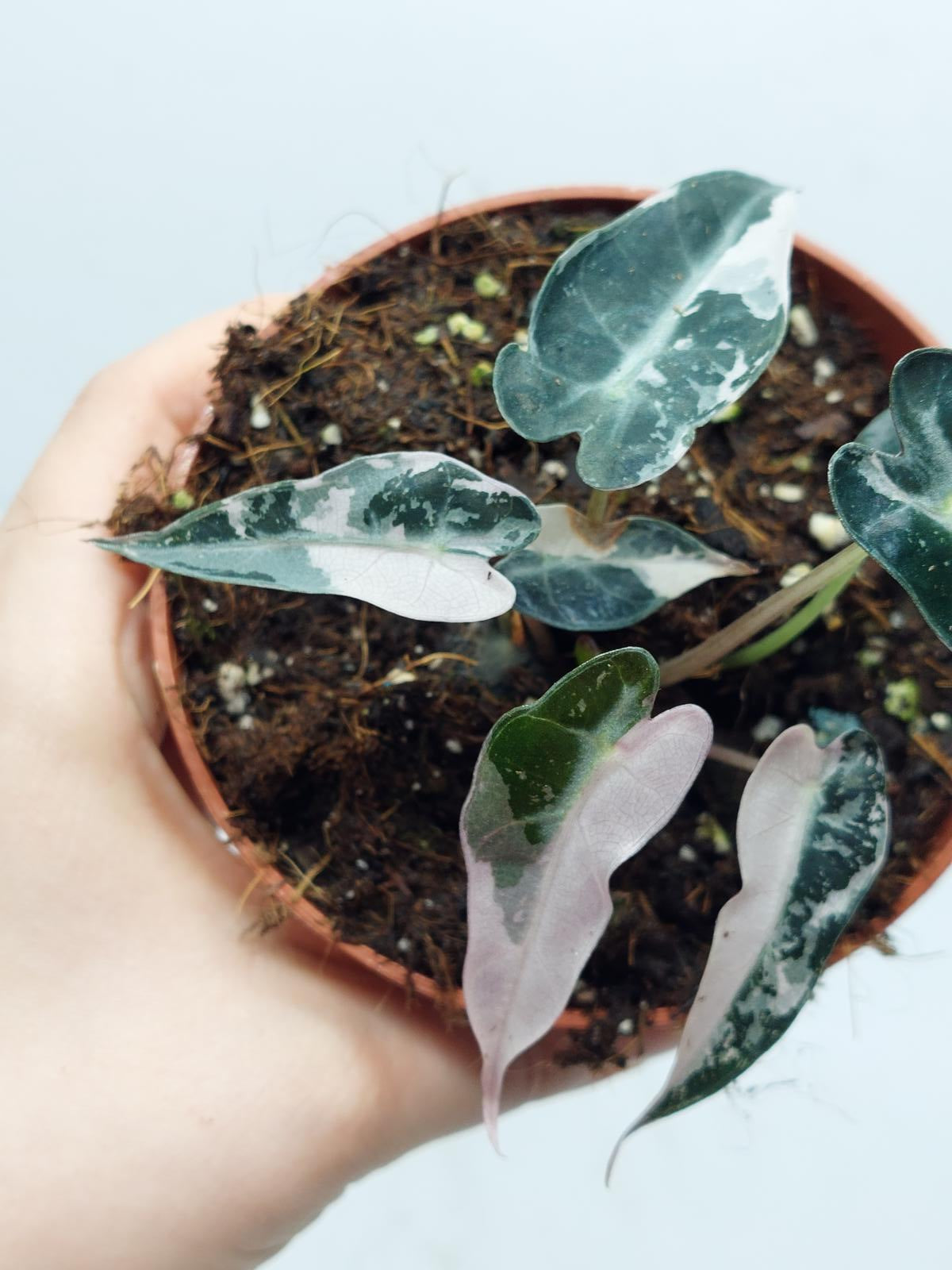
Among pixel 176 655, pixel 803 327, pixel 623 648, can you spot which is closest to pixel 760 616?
pixel 623 648

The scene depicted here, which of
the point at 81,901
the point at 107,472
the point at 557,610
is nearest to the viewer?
the point at 557,610

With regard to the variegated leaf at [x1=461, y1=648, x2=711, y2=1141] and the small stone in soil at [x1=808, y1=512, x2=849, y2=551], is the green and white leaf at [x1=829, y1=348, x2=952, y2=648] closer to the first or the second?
the variegated leaf at [x1=461, y1=648, x2=711, y2=1141]

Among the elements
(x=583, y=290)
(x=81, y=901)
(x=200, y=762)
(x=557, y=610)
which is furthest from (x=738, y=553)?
(x=81, y=901)

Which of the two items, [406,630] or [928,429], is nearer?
[928,429]

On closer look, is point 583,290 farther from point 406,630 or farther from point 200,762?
point 200,762

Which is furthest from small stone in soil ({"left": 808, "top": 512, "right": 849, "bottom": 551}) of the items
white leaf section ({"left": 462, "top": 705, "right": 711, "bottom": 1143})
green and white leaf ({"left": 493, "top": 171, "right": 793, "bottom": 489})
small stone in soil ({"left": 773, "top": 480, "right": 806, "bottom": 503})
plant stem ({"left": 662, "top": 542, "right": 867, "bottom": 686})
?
white leaf section ({"left": 462, "top": 705, "right": 711, "bottom": 1143})

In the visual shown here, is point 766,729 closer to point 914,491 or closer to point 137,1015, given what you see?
point 914,491
